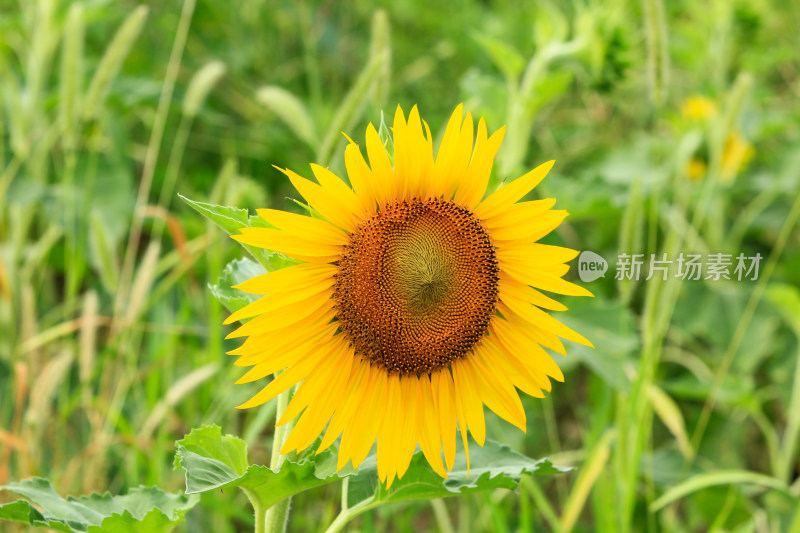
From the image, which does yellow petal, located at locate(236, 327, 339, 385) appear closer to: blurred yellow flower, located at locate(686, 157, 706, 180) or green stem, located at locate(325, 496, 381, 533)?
green stem, located at locate(325, 496, 381, 533)

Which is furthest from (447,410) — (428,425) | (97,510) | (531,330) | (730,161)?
(730,161)

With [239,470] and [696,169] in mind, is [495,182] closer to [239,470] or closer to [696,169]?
[239,470]

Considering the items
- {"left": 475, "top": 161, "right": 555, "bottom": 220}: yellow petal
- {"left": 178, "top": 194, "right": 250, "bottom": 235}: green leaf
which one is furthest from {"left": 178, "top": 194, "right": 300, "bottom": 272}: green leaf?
{"left": 475, "top": 161, "right": 555, "bottom": 220}: yellow petal

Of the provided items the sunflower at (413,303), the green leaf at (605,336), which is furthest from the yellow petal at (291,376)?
the green leaf at (605,336)

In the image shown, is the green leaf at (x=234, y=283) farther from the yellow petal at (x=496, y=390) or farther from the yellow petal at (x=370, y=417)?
the yellow petal at (x=496, y=390)

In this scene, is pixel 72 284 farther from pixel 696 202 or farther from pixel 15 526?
pixel 696 202
